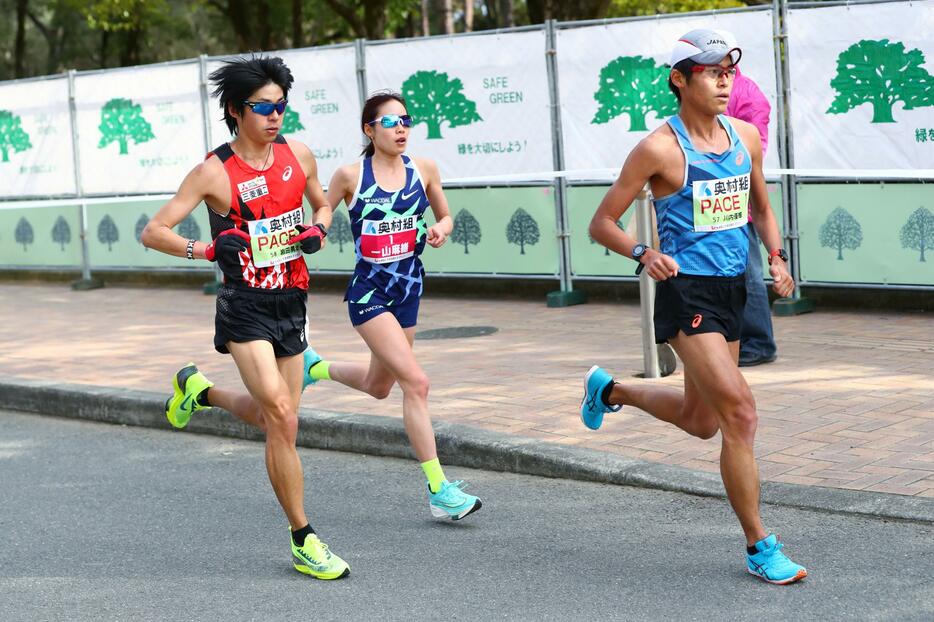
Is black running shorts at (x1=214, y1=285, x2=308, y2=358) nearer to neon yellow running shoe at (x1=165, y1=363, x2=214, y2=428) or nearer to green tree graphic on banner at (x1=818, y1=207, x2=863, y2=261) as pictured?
neon yellow running shoe at (x1=165, y1=363, x2=214, y2=428)

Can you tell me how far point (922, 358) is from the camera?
8.94 meters

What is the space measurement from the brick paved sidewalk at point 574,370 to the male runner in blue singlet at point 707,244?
1131 millimetres

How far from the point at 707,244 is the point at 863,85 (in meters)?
6.10

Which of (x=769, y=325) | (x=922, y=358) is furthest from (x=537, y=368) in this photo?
(x=922, y=358)

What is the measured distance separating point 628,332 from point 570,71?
106 inches

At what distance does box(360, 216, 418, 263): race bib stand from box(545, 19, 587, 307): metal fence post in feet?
20.1

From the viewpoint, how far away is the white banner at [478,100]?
12719mm

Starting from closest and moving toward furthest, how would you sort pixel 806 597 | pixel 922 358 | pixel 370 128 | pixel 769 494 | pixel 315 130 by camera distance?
pixel 806 597
pixel 769 494
pixel 370 128
pixel 922 358
pixel 315 130

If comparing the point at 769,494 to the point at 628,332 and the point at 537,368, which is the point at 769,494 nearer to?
the point at 537,368

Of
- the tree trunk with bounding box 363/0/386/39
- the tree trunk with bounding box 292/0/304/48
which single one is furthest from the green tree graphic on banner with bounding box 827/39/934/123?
the tree trunk with bounding box 292/0/304/48

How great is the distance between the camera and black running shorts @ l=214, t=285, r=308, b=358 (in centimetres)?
571

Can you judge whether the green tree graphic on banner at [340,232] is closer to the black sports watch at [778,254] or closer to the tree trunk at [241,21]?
the black sports watch at [778,254]

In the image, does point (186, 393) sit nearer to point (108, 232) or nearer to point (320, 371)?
point (320, 371)

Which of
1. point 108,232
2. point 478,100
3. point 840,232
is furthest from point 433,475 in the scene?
point 108,232
